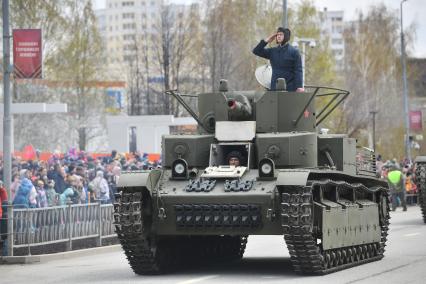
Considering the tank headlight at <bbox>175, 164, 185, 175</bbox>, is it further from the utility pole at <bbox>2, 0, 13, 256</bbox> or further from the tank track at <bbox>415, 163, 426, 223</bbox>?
the tank track at <bbox>415, 163, 426, 223</bbox>

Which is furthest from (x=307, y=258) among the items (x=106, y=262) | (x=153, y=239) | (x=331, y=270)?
(x=106, y=262)

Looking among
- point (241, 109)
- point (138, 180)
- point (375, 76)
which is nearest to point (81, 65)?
point (375, 76)

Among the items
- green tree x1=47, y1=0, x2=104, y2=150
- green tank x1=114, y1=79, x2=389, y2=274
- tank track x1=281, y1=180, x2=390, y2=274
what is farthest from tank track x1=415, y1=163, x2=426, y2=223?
green tree x1=47, y1=0, x2=104, y2=150

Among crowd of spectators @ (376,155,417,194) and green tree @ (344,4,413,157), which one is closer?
crowd of spectators @ (376,155,417,194)

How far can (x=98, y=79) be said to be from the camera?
79.4 m

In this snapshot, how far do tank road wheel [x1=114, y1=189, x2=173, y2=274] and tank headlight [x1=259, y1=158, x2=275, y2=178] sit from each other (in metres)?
1.70

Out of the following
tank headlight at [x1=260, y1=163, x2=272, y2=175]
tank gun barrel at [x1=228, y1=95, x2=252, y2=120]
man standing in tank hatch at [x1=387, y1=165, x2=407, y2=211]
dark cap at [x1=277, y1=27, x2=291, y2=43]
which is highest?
dark cap at [x1=277, y1=27, x2=291, y2=43]

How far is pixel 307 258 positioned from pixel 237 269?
2.18 meters

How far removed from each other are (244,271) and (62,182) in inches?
438

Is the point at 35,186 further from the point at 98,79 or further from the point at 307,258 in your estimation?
the point at 98,79

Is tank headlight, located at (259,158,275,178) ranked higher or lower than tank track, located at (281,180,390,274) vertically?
higher

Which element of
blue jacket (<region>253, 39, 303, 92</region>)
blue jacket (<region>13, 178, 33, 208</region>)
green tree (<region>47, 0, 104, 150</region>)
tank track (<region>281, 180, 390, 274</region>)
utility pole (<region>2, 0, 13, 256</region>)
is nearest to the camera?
tank track (<region>281, 180, 390, 274</region>)

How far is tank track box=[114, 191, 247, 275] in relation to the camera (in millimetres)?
19016

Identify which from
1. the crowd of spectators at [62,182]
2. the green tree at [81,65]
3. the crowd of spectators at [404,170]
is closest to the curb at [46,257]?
the crowd of spectators at [62,182]
